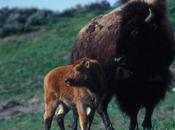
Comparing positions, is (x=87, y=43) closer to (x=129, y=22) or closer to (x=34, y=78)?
(x=129, y=22)

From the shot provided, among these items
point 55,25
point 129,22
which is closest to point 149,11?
point 129,22

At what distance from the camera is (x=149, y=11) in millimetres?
15289

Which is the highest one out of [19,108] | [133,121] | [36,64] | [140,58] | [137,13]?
[137,13]


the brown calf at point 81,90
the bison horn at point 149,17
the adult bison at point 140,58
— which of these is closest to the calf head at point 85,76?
the brown calf at point 81,90

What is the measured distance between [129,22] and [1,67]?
24.3 meters

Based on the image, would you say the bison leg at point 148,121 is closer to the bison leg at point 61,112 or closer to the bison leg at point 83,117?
the bison leg at point 61,112

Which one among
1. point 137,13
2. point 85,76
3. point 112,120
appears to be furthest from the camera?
point 112,120

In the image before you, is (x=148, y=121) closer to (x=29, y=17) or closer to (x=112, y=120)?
(x=112, y=120)

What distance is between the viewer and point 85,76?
42.1ft

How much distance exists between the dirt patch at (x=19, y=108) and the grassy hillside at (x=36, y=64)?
0.46 metres

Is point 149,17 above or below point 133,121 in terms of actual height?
above

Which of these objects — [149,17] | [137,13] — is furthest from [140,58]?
[137,13]

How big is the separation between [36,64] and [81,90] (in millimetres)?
24146

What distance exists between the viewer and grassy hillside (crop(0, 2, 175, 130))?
68.1 ft
